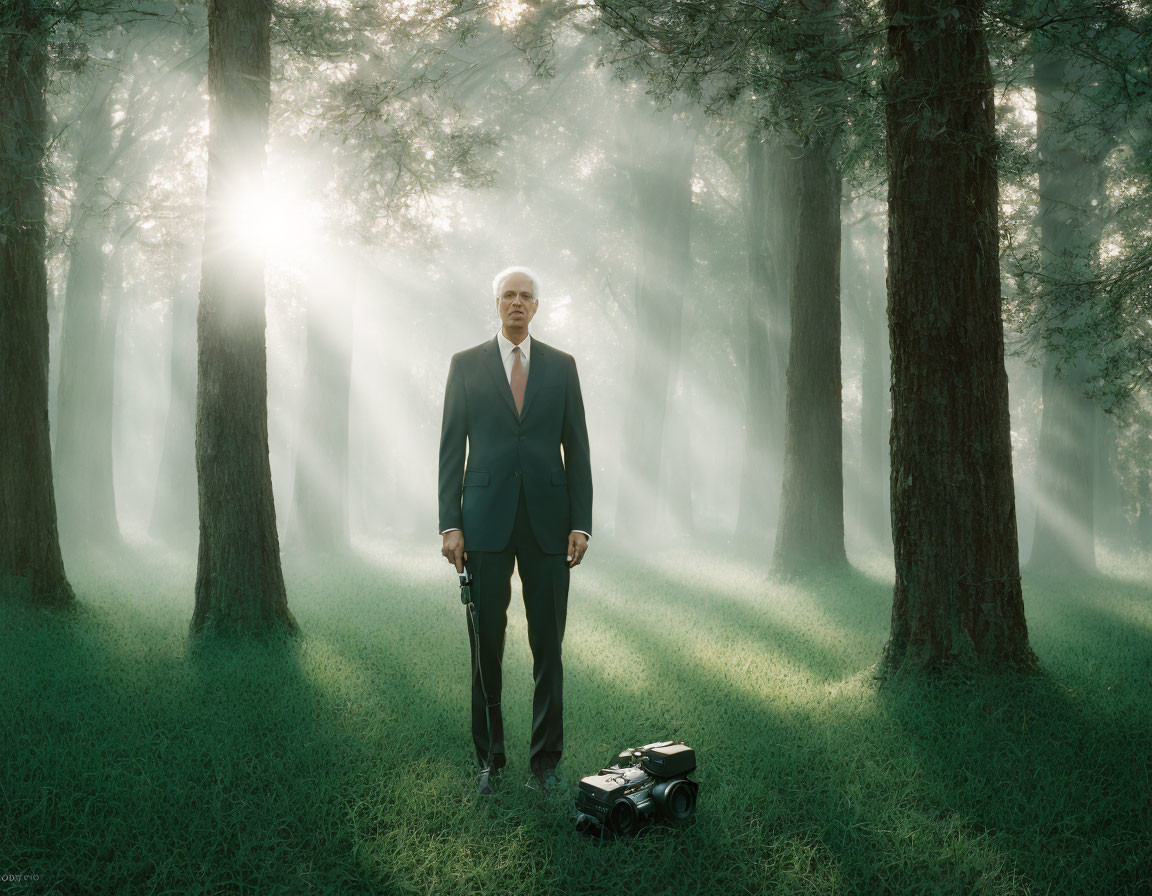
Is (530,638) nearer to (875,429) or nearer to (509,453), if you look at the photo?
(509,453)

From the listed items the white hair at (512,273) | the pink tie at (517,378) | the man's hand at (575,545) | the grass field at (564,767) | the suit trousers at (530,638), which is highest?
the white hair at (512,273)

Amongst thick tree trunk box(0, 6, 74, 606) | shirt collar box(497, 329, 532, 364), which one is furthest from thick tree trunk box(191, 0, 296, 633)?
shirt collar box(497, 329, 532, 364)

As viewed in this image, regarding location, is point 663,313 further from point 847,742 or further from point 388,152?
point 847,742

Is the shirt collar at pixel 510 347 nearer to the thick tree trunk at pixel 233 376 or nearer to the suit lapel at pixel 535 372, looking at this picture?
the suit lapel at pixel 535 372

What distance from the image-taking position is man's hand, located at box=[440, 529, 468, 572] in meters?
4.36

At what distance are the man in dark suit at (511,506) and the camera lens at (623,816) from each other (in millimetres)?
618

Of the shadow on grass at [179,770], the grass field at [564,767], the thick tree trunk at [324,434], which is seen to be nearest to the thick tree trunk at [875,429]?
the thick tree trunk at [324,434]

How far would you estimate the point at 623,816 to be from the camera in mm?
3787

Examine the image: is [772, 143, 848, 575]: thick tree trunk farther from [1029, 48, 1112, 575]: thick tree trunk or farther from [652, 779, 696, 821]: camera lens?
[652, 779, 696, 821]: camera lens

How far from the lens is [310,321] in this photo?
16859 mm

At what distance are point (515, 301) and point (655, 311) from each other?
52.4ft

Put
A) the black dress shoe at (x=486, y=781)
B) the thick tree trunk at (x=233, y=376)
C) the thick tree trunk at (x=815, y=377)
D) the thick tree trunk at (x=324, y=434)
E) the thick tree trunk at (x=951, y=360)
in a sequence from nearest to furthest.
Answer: the black dress shoe at (x=486, y=781)
the thick tree trunk at (x=951, y=360)
the thick tree trunk at (x=233, y=376)
the thick tree trunk at (x=815, y=377)
the thick tree trunk at (x=324, y=434)

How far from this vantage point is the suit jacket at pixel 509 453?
14.4 ft

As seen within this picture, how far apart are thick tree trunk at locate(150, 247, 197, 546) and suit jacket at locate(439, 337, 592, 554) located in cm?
1486
